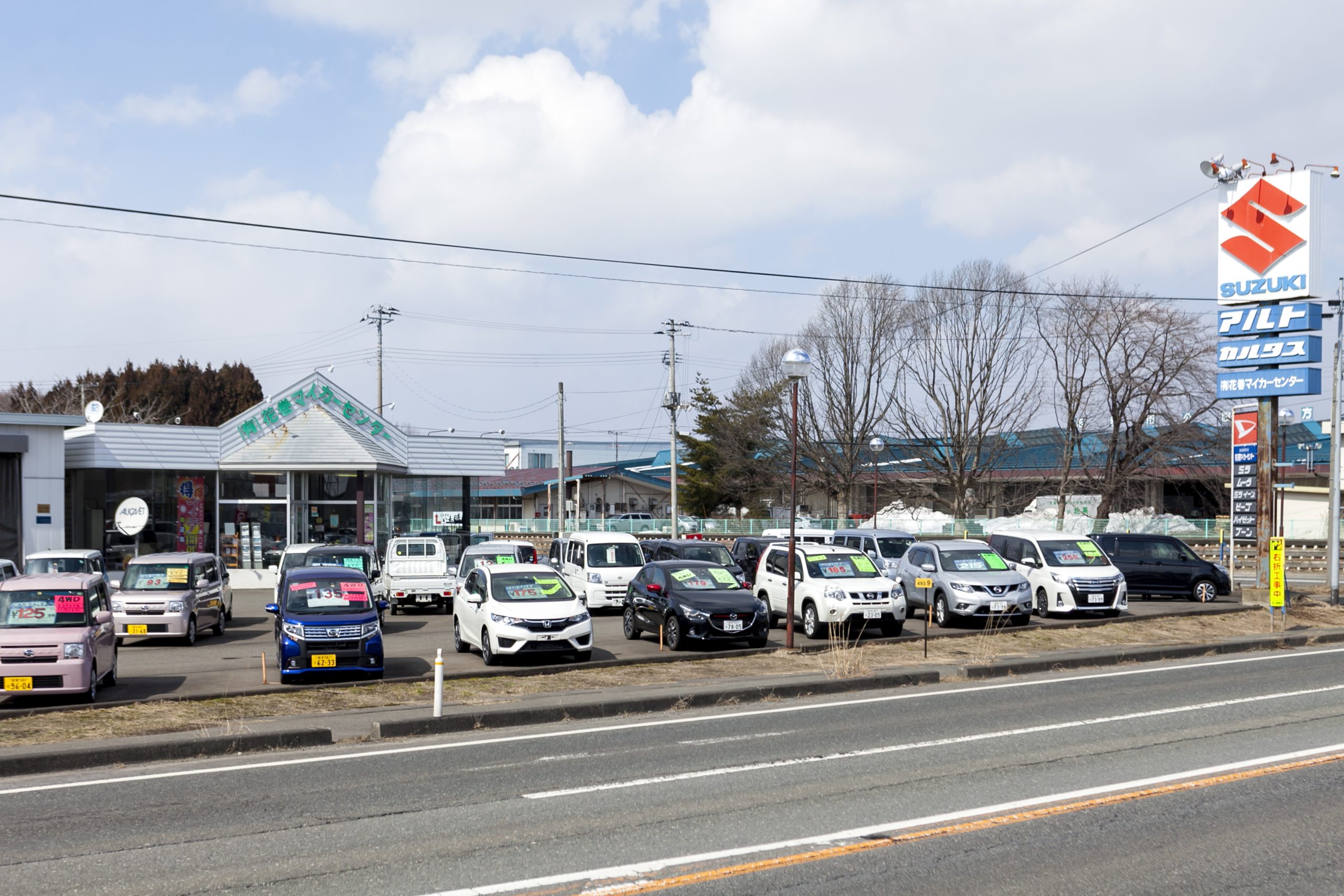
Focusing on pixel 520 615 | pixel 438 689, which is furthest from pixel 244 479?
pixel 438 689

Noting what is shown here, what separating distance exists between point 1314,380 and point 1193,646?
9252mm

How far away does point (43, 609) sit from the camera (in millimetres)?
14680

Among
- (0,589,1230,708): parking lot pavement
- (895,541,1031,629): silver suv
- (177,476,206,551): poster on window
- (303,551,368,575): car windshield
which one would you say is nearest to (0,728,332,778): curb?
(0,589,1230,708): parking lot pavement

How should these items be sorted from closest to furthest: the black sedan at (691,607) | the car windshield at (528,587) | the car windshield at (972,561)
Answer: the car windshield at (528,587)
the black sedan at (691,607)
the car windshield at (972,561)

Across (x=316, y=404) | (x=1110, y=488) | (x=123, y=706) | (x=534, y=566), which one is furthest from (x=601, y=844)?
(x=1110, y=488)

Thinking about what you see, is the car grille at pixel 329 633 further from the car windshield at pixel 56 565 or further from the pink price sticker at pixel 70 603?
the car windshield at pixel 56 565

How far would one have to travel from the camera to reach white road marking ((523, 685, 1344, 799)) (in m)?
9.42

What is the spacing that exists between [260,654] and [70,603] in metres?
5.37

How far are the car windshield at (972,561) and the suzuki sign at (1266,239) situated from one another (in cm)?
855

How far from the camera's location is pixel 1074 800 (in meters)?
8.62

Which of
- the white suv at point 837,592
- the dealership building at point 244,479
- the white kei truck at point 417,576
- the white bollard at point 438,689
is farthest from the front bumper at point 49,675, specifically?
the dealership building at point 244,479

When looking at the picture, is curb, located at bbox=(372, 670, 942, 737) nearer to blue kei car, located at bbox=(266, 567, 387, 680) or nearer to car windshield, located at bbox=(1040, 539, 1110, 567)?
blue kei car, located at bbox=(266, 567, 387, 680)

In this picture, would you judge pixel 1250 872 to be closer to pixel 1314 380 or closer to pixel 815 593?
pixel 815 593

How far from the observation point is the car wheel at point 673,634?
762 inches
